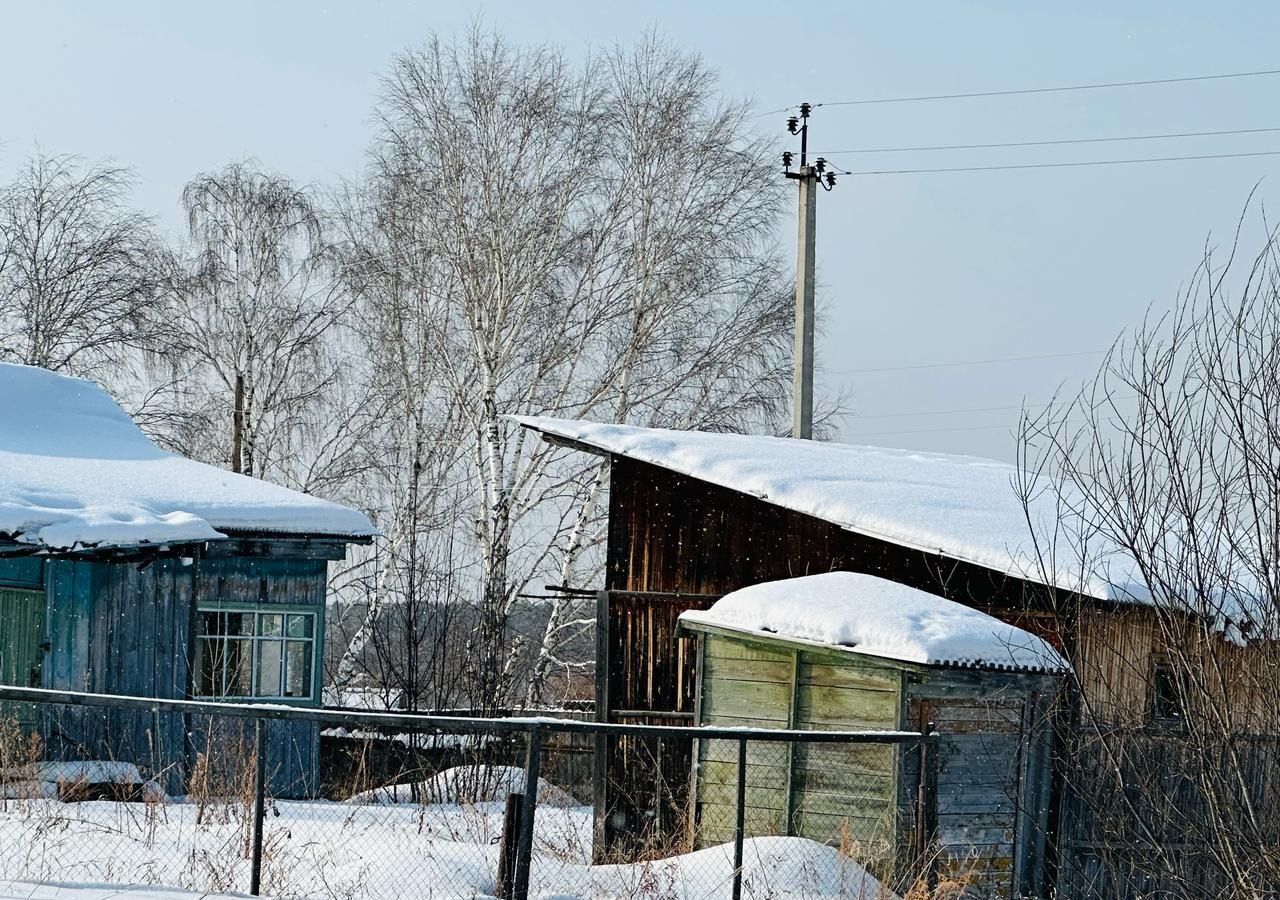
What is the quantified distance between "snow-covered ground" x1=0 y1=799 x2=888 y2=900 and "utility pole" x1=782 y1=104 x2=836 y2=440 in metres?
11.8

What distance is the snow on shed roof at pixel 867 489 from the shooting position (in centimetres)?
1245

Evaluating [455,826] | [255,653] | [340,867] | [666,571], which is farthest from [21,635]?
[340,867]

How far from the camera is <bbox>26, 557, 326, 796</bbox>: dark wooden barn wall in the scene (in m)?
14.1

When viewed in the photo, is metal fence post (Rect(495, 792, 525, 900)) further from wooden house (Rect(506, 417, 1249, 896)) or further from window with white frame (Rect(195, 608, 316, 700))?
window with white frame (Rect(195, 608, 316, 700))

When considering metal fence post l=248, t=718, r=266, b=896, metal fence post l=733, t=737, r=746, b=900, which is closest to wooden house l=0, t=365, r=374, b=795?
metal fence post l=248, t=718, r=266, b=896

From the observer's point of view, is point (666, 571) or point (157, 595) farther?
point (666, 571)

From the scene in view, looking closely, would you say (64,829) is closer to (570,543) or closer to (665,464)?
(665,464)

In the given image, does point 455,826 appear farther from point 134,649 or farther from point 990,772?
point 134,649

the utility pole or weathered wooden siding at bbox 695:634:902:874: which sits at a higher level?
the utility pole

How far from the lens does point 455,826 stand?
11.8 m

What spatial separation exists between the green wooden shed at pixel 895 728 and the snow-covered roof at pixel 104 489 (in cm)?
563

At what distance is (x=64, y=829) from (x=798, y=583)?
536 cm

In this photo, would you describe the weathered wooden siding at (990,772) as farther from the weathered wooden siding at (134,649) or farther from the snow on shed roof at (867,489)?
the weathered wooden siding at (134,649)

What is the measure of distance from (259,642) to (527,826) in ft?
26.7
